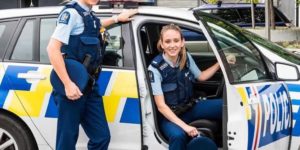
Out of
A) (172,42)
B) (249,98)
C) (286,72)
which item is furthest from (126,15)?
(286,72)

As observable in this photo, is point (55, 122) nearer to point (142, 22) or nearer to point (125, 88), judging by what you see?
point (125, 88)

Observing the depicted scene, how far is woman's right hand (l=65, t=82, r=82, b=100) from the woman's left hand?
0.74 meters

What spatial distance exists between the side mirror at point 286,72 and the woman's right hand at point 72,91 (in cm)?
147

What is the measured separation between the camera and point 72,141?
11.9ft

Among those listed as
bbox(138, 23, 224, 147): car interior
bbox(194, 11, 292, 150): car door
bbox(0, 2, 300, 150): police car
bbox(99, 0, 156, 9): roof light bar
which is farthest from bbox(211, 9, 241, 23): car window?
bbox(99, 0, 156, 9): roof light bar

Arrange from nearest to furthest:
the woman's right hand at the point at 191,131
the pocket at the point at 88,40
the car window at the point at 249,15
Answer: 1. the pocket at the point at 88,40
2. the woman's right hand at the point at 191,131
3. the car window at the point at 249,15

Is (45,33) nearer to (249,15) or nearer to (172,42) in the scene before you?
(172,42)

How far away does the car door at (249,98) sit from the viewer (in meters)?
3.58

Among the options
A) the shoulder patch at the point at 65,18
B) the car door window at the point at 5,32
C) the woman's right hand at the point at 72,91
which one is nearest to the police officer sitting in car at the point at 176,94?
the woman's right hand at the point at 72,91

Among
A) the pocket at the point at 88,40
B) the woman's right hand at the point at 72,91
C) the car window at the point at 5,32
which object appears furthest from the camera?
the car window at the point at 5,32

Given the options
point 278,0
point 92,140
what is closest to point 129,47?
point 92,140

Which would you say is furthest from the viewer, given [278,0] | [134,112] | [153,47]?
[278,0]

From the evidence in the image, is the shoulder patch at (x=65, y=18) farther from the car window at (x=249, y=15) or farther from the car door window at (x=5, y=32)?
the car window at (x=249, y=15)

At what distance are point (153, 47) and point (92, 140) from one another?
1213 mm
